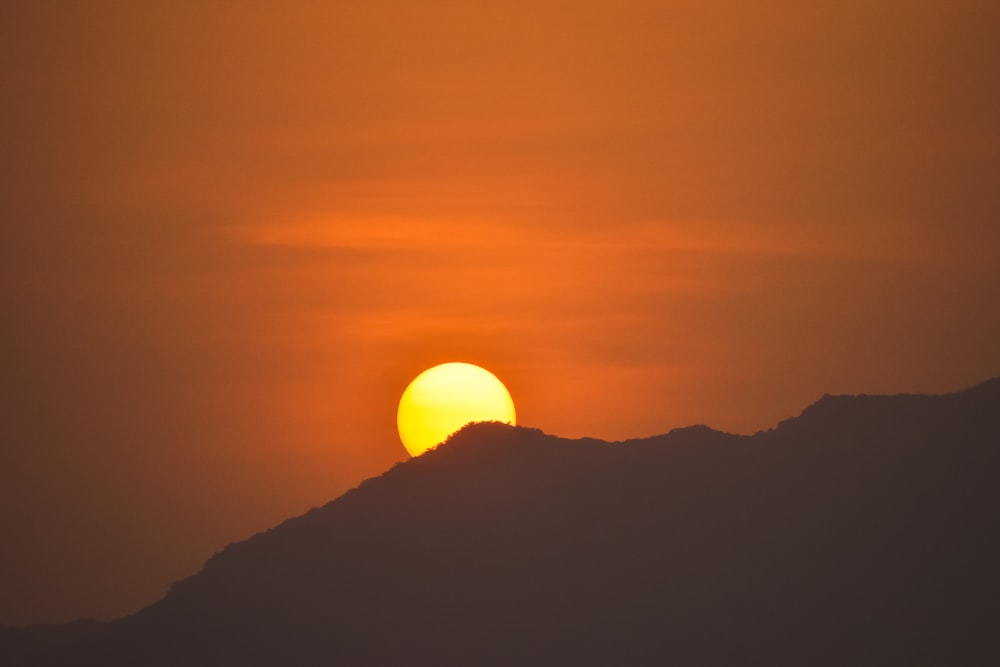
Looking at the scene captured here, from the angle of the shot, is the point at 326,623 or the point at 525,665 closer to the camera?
the point at 525,665

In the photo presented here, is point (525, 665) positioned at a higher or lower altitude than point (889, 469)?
lower

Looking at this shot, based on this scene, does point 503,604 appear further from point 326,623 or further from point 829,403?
point 829,403

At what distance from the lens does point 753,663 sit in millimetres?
92000

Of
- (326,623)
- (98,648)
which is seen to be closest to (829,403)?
(326,623)

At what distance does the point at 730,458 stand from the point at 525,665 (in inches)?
975

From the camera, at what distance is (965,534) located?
9762cm

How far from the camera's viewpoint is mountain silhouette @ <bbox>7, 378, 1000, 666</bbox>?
310 feet

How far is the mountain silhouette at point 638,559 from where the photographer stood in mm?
94500

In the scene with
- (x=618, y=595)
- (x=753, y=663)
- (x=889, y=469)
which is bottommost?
(x=753, y=663)

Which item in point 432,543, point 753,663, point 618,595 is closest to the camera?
point 753,663

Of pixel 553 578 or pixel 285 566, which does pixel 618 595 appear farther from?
pixel 285 566

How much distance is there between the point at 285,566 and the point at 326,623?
8.43m

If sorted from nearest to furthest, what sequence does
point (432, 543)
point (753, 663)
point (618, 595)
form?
point (753, 663)
point (618, 595)
point (432, 543)

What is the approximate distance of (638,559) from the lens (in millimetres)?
102062
